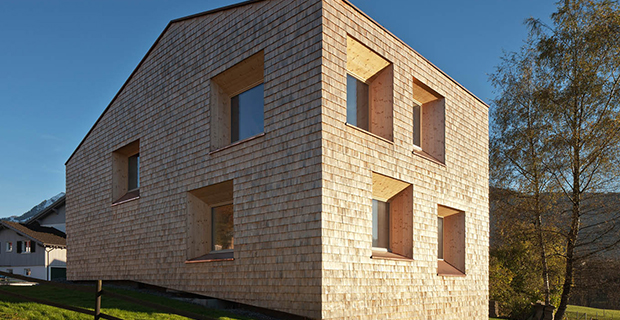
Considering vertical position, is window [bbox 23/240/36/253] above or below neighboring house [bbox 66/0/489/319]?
below

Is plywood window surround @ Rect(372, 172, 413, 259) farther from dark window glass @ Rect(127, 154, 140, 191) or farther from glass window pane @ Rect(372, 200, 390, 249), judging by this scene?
dark window glass @ Rect(127, 154, 140, 191)

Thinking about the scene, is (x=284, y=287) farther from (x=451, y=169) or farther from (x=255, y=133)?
(x=451, y=169)

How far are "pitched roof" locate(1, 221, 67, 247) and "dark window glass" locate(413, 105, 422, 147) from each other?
2599 cm

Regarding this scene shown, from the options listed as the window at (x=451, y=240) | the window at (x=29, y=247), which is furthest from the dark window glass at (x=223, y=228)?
the window at (x=29, y=247)

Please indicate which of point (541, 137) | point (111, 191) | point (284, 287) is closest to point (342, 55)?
point (284, 287)

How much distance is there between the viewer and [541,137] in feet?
65.8

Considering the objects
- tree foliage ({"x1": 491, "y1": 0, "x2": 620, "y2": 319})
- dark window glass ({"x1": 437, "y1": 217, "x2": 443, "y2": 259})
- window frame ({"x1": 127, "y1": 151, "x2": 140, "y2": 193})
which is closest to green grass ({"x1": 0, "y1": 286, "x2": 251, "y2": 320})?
window frame ({"x1": 127, "y1": 151, "x2": 140, "y2": 193})

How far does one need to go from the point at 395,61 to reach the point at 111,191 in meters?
9.69

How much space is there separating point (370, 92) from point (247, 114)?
Result: 9.96 ft

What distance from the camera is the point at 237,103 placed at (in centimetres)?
1227

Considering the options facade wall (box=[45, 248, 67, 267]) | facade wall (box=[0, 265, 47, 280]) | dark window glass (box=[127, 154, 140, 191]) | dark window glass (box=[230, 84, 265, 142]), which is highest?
dark window glass (box=[230, 84, 265, 142])

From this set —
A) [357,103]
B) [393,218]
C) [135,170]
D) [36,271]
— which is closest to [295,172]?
[357,103]

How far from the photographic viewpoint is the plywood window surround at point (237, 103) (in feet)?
37.6

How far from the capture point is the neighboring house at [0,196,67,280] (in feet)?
103
